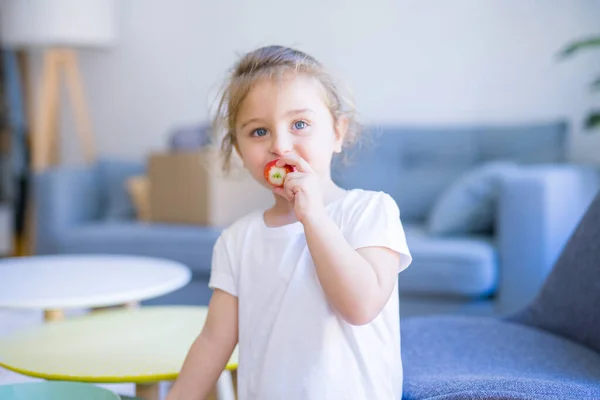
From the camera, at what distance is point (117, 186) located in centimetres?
334

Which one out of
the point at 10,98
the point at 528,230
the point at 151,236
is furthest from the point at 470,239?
the point at 10,98

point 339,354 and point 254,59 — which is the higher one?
point 254,59

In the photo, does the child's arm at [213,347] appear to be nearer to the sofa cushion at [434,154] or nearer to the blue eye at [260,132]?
the blue eye at [260,132]

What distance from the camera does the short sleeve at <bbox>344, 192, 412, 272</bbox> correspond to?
0.94 metres

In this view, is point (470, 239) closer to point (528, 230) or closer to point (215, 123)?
point (528, 230)

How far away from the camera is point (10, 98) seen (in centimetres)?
423

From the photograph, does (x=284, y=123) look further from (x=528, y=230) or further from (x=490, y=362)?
(x=528, y=230)

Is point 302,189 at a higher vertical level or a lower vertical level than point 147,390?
higher

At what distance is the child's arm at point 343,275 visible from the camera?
88cm

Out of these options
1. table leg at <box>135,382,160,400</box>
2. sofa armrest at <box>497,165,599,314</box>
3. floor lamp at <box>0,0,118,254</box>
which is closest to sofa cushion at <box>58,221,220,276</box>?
floor lamp at <box>0,0,118,254</box>

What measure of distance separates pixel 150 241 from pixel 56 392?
1.84 m

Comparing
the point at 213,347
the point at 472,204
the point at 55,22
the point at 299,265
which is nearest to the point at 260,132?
the point at 299,265

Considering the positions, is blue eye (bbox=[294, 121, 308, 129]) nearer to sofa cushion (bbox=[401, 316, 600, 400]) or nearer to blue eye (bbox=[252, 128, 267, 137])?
blue eye (bbox=[252, 128, 267, 137])

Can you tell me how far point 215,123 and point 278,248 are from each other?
0.75 feet
